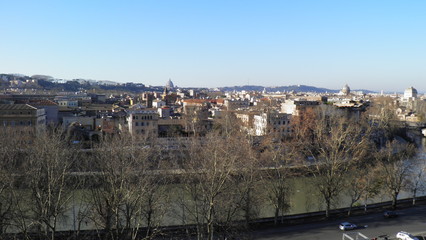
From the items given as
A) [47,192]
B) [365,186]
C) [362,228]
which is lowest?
[362,228]

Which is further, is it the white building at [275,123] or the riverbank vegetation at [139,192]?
the white building at [275,123]

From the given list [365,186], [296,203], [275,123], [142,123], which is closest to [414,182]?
[365,186]

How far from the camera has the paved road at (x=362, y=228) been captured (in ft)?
26.1

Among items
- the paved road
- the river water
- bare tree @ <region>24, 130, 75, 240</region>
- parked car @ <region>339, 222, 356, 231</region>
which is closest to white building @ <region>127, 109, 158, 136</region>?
the river water

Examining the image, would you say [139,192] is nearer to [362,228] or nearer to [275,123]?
[362,228]

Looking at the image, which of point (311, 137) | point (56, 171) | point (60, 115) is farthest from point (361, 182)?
point (60, 115)

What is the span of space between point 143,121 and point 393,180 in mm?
12065

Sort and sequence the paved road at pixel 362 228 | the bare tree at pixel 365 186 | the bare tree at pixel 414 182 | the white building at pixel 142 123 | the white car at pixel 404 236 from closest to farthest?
1. the white car at pixel 404 236
2. the paved road at pixel 362 228
3. the bare tree at pixel 365 186
4. the bare tree at pixel 414 182
5. the white building at pixel 142 123

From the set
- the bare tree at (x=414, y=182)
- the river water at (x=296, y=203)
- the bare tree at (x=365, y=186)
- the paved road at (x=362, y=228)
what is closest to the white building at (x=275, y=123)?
the river water at (x=296, y=203)

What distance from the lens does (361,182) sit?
10055mm

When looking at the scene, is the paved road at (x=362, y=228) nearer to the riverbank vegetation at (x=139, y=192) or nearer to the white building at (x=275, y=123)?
the riverbank vegetation at (x=139, y=192)

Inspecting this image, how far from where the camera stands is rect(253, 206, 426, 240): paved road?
26.1 ft

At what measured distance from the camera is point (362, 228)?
843 centimetres

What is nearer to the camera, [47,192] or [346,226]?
[47,192]
